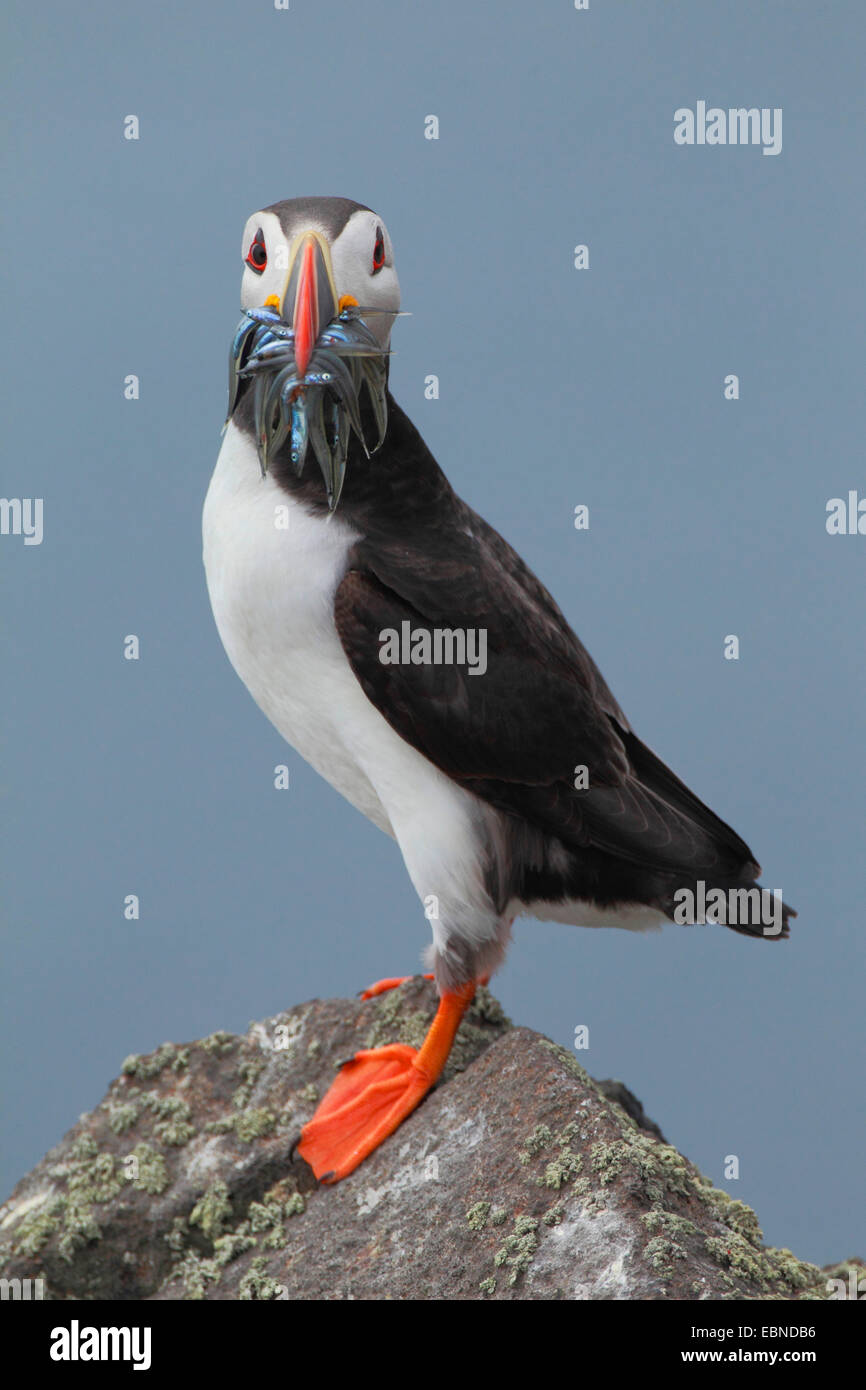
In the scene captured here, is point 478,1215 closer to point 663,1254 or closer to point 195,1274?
point 663,1254

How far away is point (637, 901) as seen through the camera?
4.50 meters

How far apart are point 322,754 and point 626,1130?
58.6 inches

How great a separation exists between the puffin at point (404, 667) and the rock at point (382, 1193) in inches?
10.3

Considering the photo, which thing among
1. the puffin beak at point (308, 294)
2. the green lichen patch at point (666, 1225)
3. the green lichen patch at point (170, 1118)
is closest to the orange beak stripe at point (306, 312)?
the puffin beak at point (308, 294)

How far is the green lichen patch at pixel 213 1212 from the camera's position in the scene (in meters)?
4.63

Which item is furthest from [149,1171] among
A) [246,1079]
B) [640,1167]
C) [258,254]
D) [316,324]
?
[258,254]

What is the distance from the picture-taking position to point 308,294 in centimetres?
368

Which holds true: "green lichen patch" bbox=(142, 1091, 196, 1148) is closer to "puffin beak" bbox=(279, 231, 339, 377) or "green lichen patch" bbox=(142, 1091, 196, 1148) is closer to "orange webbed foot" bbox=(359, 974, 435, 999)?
"orange webbed foot" bbox=(359, 974, 435, 999)

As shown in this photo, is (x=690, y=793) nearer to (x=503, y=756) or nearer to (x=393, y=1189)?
(x=503, y=756)

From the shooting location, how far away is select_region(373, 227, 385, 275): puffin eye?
12.8ft

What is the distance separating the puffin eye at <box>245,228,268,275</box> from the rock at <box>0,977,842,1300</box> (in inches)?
96.5

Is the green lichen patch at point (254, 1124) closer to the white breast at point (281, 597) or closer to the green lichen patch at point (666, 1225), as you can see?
the white breast at point (281, 597)
